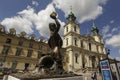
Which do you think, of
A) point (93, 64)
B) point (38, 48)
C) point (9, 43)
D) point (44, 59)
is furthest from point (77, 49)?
point (44, 59)

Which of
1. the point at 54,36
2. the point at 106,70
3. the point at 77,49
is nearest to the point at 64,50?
the point at 77,49

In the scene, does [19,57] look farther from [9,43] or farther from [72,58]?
[72,58]

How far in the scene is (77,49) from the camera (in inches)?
1591

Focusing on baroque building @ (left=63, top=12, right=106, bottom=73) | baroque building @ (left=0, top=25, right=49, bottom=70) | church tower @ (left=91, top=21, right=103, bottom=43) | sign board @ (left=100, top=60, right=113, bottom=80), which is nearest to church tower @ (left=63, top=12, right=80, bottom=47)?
baroque building @ (left=63, top=12, right=106, bottom=73)

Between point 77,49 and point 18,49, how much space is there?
2177 centimetres

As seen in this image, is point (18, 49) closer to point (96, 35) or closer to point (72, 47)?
point (72, 47)

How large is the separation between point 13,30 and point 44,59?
2770 centimetres

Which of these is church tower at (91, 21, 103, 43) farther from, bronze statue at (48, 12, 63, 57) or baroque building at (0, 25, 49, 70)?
bronze statue at (48, 12, 63, 57)

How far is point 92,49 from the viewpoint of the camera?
48.0 m

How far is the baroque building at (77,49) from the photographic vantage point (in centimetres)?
3775

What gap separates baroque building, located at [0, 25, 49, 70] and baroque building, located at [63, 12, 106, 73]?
10854mm

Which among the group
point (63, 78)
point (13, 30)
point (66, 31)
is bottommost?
point (63, 78)

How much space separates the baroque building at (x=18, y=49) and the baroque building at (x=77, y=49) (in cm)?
1085

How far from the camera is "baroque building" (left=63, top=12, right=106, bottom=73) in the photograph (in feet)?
124
